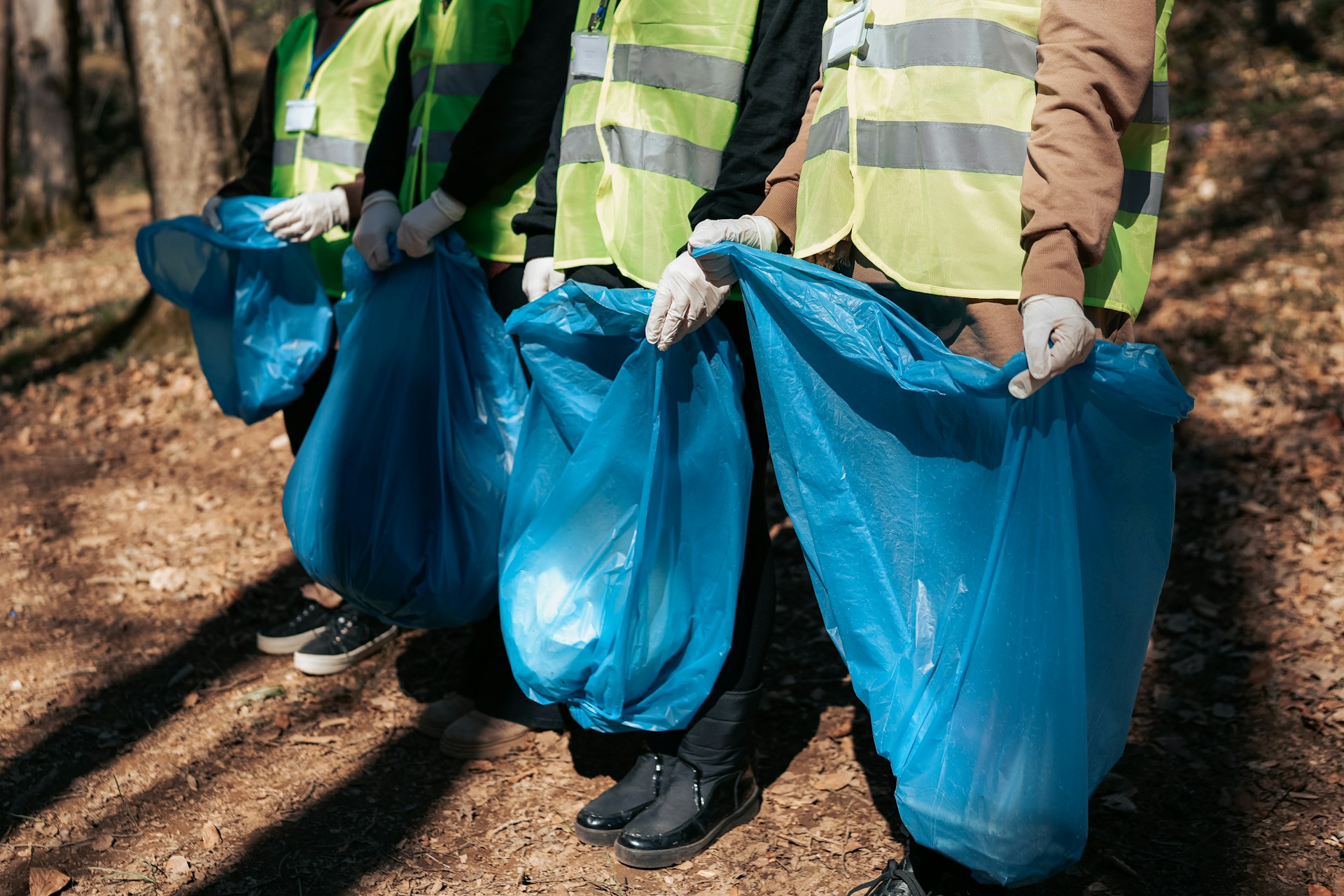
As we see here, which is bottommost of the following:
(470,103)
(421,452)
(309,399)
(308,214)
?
(309,399)

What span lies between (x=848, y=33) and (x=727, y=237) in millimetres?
388

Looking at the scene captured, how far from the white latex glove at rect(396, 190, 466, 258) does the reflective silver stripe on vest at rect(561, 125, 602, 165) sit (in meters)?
0.37

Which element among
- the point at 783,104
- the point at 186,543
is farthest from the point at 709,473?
the point at 186,543

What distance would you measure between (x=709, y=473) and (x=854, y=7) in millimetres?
853

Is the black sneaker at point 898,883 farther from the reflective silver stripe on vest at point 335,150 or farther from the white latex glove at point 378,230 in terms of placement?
the reflective silver stripe on vest at point 335,150

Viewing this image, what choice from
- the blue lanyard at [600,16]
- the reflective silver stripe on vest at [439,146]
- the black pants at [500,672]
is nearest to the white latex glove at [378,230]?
the reflective silver stripe on vest at [439,146]

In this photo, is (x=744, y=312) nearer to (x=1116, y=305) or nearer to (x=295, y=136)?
(x=1116, y=305)

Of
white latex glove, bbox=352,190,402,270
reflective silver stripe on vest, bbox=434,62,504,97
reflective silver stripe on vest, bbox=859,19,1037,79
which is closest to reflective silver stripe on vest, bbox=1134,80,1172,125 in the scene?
reflective silver stripe on vest, bbox=859,19,1037,79

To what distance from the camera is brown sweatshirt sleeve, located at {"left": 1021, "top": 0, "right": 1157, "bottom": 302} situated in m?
1.55

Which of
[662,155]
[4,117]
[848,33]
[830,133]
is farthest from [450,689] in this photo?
[4,117]

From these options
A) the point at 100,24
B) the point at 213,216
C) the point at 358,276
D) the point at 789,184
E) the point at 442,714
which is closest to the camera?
the point at 789,184

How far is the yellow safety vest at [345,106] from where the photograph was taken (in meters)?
2.98

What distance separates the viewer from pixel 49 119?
10.6 metres

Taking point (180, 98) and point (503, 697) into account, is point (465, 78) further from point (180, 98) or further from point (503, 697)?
point (180, 98)
